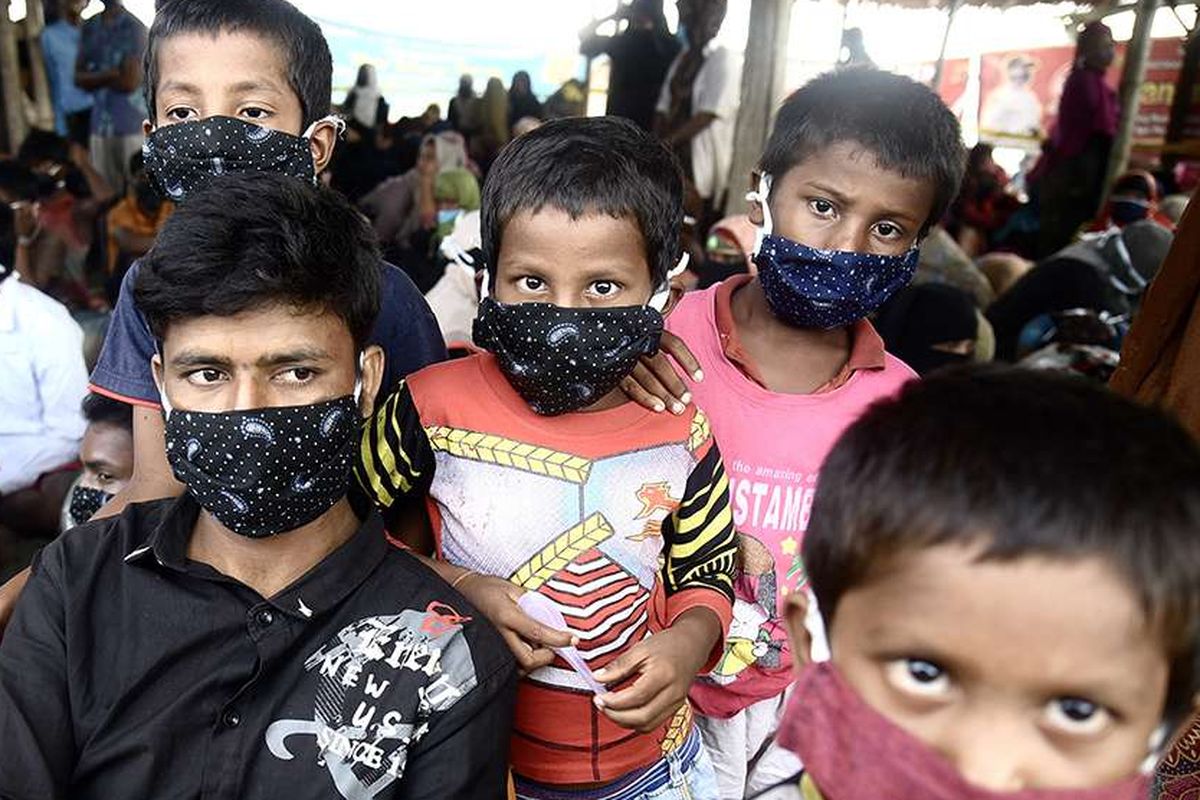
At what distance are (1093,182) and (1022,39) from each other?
7458 mm

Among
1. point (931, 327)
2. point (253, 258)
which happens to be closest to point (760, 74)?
point (931, 327)

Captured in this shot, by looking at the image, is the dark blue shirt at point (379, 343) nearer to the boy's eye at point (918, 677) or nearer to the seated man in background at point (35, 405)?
the boy's eye at point (918, 677)

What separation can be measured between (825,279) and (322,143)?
3.58ft

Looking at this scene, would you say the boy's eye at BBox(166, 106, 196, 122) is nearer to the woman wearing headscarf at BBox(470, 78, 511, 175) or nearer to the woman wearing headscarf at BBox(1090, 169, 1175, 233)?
the woman wearing headscarf at BBox(1090, 169, 1175, 233)

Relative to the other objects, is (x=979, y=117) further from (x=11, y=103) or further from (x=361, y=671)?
(x=361, y=671)

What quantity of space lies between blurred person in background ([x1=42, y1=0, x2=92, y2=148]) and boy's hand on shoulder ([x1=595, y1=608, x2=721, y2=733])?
340 inches

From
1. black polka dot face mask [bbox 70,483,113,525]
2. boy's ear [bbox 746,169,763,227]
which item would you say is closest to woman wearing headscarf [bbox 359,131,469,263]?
black polka dot face mask [bbox 70,483,113,525]

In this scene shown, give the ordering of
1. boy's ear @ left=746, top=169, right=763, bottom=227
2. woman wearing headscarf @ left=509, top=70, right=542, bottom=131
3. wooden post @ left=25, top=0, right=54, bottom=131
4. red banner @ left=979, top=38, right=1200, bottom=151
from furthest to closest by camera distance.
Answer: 1. red banner @ left=979, top=38, right=1200, bottom=151
2. woman wearing headscarf @ left=509, top=70, right=542, bottom=131
3. wooden post @ left=25, top=0, right=54, bottom=131
4. boy's ear @ left=746, top=169, right=763, bottom=227

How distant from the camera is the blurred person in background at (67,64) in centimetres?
847

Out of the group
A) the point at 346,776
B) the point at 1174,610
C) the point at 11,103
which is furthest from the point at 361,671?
the point at 11,103

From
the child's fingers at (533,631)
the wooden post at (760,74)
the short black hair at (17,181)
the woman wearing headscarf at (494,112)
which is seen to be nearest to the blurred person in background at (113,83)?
the short black hair at (17,181)

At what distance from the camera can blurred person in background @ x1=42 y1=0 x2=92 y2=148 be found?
8.47 meters

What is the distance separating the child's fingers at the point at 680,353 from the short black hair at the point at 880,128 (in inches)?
18.4

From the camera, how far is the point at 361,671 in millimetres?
1496
